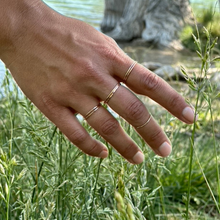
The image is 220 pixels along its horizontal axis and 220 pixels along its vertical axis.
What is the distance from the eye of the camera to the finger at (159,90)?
1.24 meters

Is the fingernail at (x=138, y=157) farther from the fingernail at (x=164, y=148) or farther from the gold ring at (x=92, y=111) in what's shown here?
the gold ring at (x=92, y=111)

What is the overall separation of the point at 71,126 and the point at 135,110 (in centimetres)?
18

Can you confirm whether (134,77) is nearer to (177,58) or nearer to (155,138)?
(155,138)

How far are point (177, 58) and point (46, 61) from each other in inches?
333

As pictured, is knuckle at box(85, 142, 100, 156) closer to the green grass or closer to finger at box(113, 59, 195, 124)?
the green grass

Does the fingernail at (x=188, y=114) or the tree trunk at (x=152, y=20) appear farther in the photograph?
the tree trunk at (x=152, y=20)

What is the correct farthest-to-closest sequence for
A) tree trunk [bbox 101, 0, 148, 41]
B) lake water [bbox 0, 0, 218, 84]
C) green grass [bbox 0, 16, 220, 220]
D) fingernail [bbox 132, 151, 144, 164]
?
1. lake water [bbox 0, 0, 218, 84]
2. tree trunk [bbox 101, 0, 148, 41]
3. fingernail [bbox 132, 151, 144, 164]
4. green grass [bbox 0, 16, 220, 220]

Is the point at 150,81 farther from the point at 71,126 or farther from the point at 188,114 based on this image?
the point at 71,126

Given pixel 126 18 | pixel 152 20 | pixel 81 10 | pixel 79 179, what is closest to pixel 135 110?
pixel 79 179

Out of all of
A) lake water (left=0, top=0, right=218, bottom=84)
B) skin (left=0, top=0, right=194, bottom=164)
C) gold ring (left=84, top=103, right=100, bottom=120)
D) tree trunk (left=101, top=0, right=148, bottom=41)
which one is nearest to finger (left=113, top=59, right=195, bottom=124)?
skin (left=0, top=0, right=194, bottom=164)

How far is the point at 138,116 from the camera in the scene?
1235 mm

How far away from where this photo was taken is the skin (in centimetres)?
121

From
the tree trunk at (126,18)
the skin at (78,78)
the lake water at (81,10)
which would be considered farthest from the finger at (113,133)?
the lake water at (81,10)

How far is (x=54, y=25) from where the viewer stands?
4.23ft
